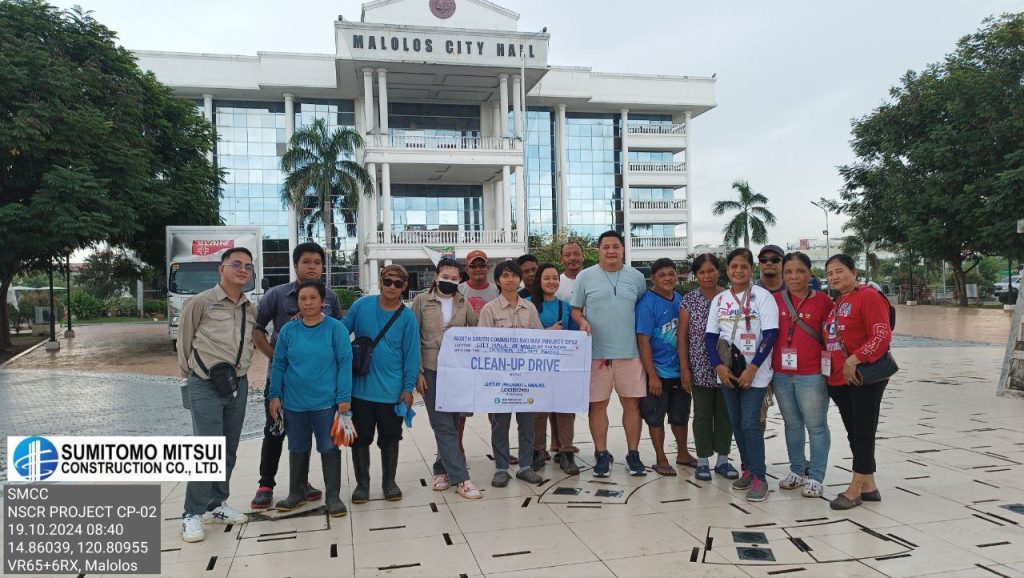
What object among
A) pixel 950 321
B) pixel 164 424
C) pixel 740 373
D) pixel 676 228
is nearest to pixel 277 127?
pixel 676 228

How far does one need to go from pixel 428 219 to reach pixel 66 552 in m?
31.7

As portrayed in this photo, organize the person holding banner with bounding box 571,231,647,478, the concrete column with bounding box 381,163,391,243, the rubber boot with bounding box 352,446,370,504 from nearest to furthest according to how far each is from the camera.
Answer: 1. the rubber boot with bounding box 352,446,370,504
2. the person holding banner with bounding box 571,231,647,478
3. the concrete column with bounding box 381,163,391,243

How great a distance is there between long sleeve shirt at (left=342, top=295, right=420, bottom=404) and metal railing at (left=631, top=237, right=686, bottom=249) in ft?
120

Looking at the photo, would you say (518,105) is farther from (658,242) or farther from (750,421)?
(750,421)

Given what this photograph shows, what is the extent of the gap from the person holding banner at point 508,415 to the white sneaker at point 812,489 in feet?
6.28

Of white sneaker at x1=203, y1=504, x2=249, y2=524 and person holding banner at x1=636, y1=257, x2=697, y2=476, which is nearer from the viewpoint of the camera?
white sneaker at x1=203, y1=504, x2=249, y2=524

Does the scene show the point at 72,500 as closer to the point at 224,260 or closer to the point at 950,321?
the point at 224,260

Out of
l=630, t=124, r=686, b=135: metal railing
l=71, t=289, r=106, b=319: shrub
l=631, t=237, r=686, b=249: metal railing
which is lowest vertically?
l=71, t=289, r=106, b=319: shrub

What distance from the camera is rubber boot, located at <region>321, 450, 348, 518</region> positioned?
13.9 feet

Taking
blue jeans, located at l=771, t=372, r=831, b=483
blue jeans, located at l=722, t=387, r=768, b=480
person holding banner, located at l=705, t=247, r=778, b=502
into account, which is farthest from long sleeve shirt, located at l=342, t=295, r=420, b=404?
blue jeans, located at l=771, t=372, r=831, b=483

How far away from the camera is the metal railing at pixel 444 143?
27578 mm

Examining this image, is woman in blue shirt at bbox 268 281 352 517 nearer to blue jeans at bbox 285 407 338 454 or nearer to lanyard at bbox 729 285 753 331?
blue jeans at bbox 285 407 338 454

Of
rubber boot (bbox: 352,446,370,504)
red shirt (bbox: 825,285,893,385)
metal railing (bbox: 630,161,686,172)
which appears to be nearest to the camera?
red shirt (bbox: 825,285,893,385)

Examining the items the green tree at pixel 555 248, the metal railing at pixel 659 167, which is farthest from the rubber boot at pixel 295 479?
the metal railing at pixel 659 167
